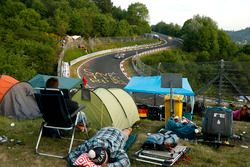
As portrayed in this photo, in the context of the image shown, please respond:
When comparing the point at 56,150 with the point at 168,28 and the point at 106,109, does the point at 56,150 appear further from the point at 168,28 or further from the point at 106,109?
the point at 168,28

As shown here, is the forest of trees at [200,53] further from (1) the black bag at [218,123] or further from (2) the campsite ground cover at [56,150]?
(2) the campsite ground cover at [56,150]

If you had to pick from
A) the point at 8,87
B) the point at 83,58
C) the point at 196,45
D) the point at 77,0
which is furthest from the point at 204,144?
the point at 77,0

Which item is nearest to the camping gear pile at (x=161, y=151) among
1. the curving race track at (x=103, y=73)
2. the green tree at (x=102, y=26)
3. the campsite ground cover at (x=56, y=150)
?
the campsite ground cover at (x=56, y=150)

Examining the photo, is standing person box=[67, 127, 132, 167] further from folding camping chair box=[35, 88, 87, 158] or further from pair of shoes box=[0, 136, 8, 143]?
pair of shoes box=[0, 136, 8, 143]

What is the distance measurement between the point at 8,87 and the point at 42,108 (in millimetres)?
5119

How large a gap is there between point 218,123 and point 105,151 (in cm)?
367

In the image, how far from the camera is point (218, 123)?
7.93m

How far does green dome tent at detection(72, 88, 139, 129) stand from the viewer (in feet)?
30.4

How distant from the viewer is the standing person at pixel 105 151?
5.05 metres

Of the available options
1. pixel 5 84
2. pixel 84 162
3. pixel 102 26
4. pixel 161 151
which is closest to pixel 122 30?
pixel 102 26

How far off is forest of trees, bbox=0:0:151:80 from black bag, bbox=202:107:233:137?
25395 millimetres

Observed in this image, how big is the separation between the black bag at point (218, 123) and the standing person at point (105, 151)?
9.01 ft

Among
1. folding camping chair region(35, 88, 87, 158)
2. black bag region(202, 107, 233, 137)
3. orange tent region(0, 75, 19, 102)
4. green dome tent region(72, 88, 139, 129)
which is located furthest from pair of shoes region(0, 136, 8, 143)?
black bag region(202, 107, 233, 137)

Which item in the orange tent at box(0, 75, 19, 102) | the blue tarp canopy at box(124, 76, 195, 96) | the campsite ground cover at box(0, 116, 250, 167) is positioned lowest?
the campsite ground cover at box(0, 116, 250, 167)
